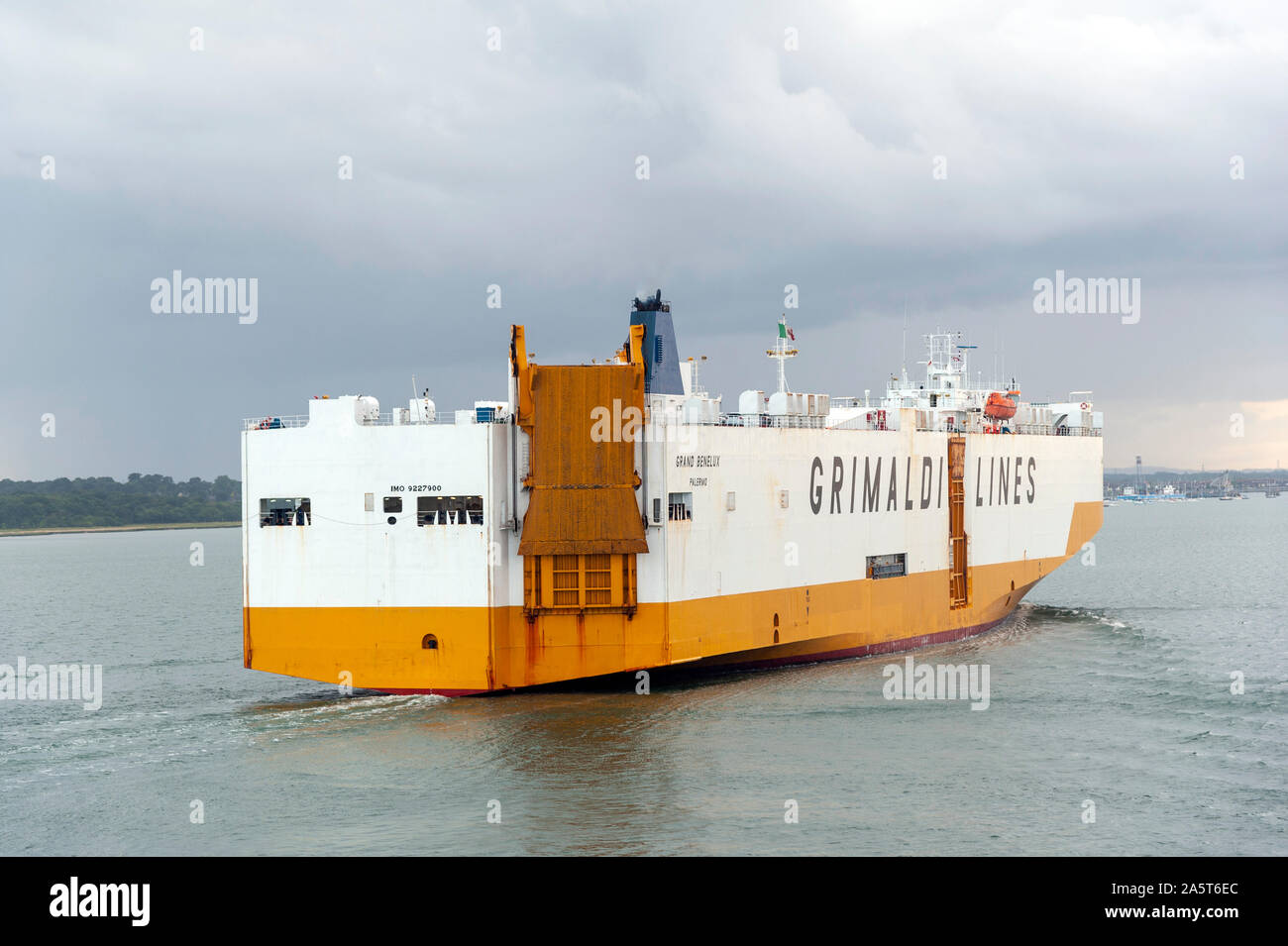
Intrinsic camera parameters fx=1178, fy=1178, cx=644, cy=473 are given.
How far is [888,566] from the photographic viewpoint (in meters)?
32.9

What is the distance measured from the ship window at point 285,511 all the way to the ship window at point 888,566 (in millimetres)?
14993

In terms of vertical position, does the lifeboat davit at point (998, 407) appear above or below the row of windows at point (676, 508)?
above

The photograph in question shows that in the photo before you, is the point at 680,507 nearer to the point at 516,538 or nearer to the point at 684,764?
the point at 516,538

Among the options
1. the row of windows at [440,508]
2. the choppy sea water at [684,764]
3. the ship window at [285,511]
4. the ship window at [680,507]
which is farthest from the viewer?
the ship window at [680,507]

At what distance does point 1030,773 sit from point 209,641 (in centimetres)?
2782

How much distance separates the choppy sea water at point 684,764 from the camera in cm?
1711

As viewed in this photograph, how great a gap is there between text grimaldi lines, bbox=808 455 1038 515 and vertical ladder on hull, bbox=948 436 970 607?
0.67 m

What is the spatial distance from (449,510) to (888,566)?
541 inches

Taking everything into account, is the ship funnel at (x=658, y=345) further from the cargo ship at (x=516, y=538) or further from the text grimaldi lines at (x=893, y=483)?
the text grimaldi lines at (x=893, y=483)

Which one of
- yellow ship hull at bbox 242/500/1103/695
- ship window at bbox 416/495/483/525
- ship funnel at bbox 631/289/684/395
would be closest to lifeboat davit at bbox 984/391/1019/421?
ship funnel at bbox 631/289/684/395

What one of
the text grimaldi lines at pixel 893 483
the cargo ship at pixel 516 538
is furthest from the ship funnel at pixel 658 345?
the text grimaldi lines at pixel 893 483

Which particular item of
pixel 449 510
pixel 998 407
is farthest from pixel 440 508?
pixel 998 407
